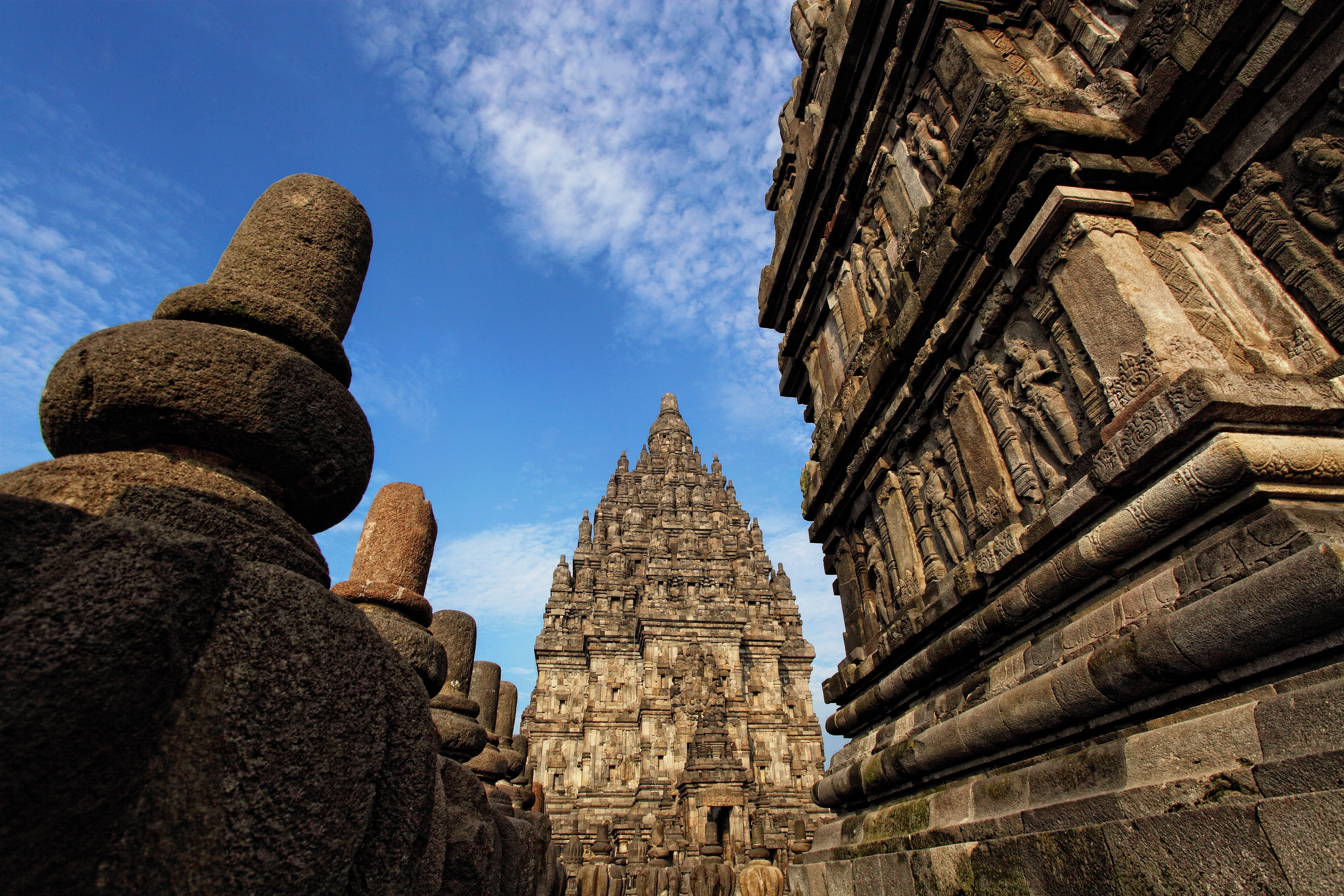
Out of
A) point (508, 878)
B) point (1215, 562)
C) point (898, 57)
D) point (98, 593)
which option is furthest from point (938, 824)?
point (898, 57)

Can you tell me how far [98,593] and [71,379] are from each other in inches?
42.4

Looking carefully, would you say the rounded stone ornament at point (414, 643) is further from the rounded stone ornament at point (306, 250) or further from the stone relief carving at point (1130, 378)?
the stone relief carving at point (1130, 378)

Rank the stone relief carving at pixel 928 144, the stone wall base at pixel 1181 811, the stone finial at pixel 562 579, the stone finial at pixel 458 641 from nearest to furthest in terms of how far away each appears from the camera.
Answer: the stone wall base at pixel 1181 811 → the stone relief carving at pixel 928 144 → the stone finial at pixel 458 641 → the stone finial at pixel 562 579

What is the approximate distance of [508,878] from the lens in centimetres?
386

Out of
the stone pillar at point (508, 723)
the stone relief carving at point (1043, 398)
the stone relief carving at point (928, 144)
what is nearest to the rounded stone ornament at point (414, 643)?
the stone relief carving at point (1043, 398)

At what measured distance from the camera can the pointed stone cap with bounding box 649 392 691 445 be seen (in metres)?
48.3

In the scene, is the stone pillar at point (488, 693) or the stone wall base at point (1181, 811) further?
the stone pillar at point (488, 693)

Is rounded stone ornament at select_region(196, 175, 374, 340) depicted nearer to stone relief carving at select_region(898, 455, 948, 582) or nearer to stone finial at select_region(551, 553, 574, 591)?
stone relief carving at select_region(898, 455, 948, 582)

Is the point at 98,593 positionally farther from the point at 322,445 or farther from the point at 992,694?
the point at 992,694

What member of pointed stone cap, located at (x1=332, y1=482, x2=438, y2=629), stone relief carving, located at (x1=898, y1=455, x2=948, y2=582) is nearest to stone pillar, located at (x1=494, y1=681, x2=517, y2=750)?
pointed stone cap, located at (x1=332, y1=482, x2=438, y2=629)

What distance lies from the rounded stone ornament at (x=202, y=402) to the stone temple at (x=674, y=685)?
20.2 m

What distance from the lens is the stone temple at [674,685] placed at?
75.3 ft

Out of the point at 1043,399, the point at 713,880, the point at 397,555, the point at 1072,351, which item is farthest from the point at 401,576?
the point at 713,880

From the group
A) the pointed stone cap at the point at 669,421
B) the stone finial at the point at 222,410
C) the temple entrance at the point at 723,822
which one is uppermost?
the pointed stone cap at the point at 669,421
